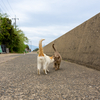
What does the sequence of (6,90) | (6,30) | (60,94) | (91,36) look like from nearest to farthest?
(60,94), (6,90), (91,36), (6,30)

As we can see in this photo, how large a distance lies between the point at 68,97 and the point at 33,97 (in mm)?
619

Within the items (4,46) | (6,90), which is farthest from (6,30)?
(6,90)

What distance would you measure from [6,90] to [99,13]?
14.3 ft

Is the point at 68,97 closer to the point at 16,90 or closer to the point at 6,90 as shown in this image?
the point at 16,90

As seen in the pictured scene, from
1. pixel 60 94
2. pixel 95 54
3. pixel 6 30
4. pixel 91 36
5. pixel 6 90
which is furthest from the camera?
pixel 6 30

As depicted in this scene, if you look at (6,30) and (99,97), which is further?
(6,30)

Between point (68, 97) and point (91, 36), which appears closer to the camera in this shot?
point (68, 97)

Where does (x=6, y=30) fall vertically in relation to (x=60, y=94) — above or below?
above

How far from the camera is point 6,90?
210 centimetres

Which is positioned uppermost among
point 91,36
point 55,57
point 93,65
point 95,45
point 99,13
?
point 99,13

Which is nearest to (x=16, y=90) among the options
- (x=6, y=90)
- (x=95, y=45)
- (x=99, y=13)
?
(x=6, y=90)

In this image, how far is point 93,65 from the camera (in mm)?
4066

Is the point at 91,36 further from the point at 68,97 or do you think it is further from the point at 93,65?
the point at 68,97

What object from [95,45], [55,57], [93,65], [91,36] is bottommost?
[93,65]
